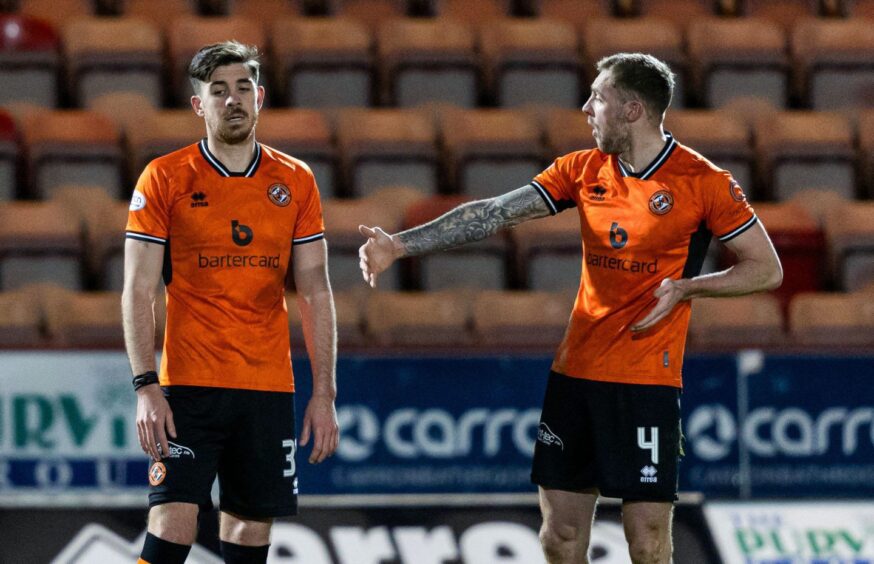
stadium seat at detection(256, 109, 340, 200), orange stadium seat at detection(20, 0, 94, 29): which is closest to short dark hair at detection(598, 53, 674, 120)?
stadium seat at detection(256, 109, 340, 200)

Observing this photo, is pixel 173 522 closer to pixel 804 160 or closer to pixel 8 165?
pixel 8 165

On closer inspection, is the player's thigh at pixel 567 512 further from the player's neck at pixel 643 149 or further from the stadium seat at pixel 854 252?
the stadium seat at pixel 854 252

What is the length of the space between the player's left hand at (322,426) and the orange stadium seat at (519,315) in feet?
8.44

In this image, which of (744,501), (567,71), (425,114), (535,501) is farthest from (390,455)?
(567,71)

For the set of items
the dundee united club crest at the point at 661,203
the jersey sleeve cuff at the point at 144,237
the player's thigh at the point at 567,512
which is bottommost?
the player's thigh at the point at 567,512

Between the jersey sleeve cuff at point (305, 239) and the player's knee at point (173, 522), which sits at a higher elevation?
the jersey sleeve cuff at point (305, 239)

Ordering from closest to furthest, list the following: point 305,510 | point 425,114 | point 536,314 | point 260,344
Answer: point 260,344
point 305,510
point 536,314
point 425,114

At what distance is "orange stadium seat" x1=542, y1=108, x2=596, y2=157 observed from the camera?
27.1 feet

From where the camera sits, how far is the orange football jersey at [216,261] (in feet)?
14.4

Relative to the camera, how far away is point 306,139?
8.22m

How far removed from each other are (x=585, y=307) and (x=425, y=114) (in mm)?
4248

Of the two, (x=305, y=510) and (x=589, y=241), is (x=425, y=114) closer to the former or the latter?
(x=305, y=510)

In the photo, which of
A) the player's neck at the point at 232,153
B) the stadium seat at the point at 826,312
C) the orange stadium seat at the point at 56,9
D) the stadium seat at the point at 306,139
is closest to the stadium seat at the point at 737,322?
the stadium seat at the point at 826,312

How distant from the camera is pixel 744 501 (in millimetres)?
6059
